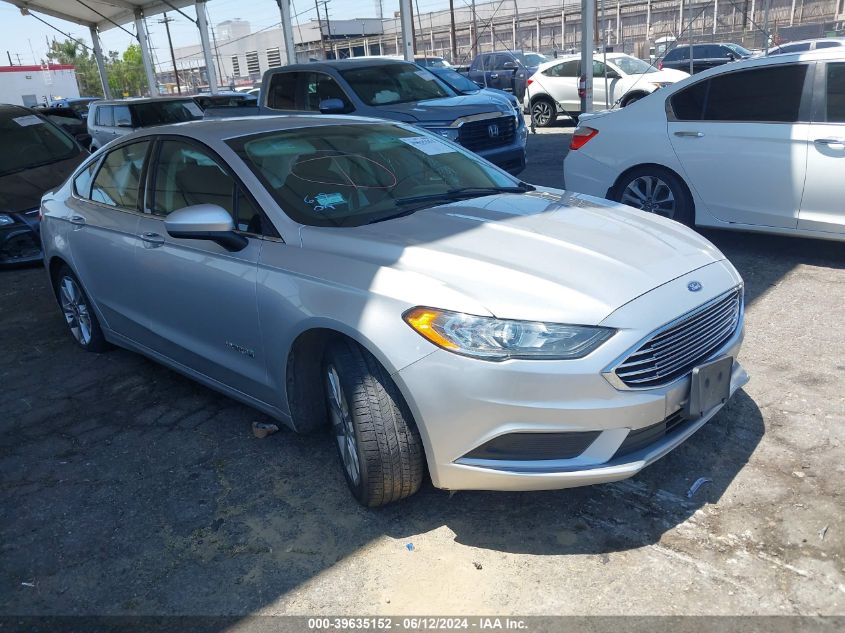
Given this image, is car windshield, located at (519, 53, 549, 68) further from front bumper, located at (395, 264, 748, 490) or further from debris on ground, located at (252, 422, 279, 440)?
front bumper, located at (395, 264, 748, 490)

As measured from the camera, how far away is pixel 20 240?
7.80m

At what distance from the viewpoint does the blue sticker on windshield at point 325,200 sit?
3323mm

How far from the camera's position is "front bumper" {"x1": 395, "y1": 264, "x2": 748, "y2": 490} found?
246 cm

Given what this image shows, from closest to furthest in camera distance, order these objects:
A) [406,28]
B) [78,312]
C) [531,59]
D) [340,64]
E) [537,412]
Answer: [537,412] < [78,312] < [340,64] < [406,28] < [531,59]

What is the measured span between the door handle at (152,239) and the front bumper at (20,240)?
478 centimetres

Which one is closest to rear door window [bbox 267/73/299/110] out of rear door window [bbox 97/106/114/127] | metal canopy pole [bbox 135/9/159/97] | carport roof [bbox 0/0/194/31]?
rear door window [bbox 97/106/114/127]

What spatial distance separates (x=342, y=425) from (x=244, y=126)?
1770 mm

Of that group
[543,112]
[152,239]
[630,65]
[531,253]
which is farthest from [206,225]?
[630,65]

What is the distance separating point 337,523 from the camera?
118 inches

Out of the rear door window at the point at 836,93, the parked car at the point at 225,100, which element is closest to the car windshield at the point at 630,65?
the parked car at the point at 225,100

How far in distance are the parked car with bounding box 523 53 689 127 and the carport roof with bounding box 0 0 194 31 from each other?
889 cm

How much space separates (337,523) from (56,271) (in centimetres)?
333

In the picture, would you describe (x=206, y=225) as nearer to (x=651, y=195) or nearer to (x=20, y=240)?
(x=651, y=195)

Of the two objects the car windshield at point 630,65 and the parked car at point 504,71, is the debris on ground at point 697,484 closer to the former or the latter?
the car windshield at point 630,65
